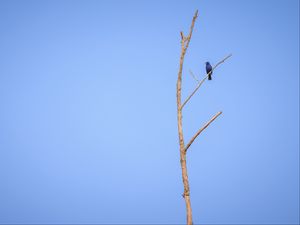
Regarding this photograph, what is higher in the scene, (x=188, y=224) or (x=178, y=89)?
(x=178, y=89)

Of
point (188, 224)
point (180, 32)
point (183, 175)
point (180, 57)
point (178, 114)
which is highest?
point (180, 32)

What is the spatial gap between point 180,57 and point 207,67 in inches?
576

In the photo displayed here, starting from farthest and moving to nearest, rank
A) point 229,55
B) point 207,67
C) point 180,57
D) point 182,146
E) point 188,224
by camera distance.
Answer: point 207,67, point 229,55, point 180,57, point 182,146, point 188,224

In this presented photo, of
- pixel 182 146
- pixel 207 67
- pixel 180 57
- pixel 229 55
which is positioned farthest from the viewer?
pixel 207 67

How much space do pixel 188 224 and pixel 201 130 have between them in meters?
1.55

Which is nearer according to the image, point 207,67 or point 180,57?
point 180,57

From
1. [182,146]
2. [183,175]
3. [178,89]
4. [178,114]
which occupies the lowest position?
[183,175]

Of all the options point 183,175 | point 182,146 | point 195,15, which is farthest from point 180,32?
point 183,175

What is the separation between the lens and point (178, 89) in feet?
19.0

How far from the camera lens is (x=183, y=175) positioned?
546cm

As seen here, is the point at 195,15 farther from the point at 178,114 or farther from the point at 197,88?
the point at 178,114

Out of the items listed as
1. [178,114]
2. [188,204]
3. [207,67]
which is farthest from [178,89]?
[207,67]

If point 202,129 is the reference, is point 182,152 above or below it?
below

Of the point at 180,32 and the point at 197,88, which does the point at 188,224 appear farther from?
the point at 180,32
